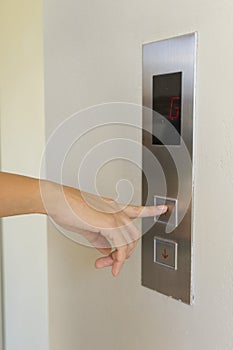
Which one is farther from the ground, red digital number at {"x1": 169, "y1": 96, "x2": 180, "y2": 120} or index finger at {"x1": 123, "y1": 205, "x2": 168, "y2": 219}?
red digital number at {"x1": 169, "y1": 96, "x2": 180, "y2": 120}

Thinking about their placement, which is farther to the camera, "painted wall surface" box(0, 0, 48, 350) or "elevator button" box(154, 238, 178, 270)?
"painted wall surface" box(0, 0, 48, 350)

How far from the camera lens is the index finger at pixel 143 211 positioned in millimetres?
719

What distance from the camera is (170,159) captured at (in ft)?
2.49

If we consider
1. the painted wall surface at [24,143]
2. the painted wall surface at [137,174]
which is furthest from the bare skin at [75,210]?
the painted wall surface at [24,143]

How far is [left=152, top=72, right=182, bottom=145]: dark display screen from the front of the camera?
733 mm

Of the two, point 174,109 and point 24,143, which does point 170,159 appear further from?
point 24,143

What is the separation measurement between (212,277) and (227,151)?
0.19m

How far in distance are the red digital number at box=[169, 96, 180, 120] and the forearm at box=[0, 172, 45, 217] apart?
9.2 inches

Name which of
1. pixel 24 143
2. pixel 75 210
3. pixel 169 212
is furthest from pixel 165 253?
pixel 24 143

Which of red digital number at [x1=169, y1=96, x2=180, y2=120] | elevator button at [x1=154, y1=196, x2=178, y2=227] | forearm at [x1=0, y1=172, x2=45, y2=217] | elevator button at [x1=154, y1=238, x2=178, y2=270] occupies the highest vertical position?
red digital number at [x1=169, y1=96, x2=180, y2=120]

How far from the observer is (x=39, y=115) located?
3.76 ft

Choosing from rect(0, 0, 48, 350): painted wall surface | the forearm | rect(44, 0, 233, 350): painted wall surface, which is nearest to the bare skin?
the forearm

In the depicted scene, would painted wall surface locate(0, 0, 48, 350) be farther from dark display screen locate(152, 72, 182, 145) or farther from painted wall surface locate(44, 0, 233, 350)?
dark display screen locate(152, 72, 182, 145)

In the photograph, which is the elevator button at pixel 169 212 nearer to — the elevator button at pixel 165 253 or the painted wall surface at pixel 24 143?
the elevator button at pixel 165 253
